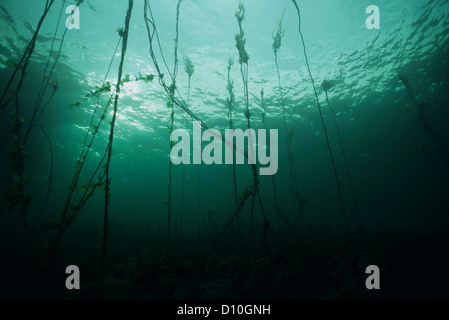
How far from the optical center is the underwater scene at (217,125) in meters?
3.31

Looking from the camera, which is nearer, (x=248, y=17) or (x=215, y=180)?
(x=248, y=17)

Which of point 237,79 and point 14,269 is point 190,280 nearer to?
point 14,269

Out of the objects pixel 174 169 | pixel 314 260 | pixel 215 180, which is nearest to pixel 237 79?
pixel 314 260

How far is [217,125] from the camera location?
18531 millimetres

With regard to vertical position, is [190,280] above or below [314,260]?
below

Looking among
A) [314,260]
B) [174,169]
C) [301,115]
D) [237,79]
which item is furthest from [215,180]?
[314,260]

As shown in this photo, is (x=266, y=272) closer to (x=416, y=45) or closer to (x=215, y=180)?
(x=416, y=45)

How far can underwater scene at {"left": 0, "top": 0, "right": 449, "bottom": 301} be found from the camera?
130 inches

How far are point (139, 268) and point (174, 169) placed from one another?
27.7 metres

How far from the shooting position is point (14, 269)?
150 inches
